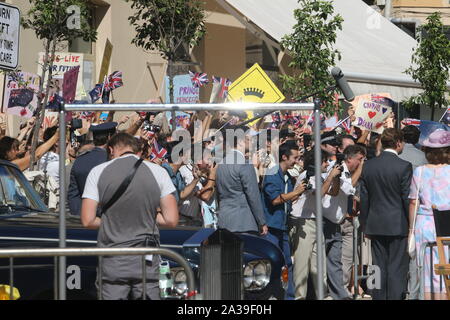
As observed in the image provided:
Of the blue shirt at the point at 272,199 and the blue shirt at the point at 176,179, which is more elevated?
the blue shirt at the point at 176,179

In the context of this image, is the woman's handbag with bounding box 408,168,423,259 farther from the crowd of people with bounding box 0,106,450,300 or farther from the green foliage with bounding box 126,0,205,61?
the green foliage with bounding box 126,0,205,61

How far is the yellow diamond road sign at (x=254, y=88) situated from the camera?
557 inches

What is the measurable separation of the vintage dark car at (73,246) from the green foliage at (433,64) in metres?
13.3

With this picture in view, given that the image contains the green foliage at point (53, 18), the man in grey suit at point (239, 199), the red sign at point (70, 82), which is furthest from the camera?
the green foliage at point (53, 18)

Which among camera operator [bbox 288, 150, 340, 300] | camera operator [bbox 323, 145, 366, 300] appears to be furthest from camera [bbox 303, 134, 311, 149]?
camera operator [bbox 323, 145, 366, 300]

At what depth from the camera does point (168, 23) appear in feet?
64.6

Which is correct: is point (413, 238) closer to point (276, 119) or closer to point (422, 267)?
point (422, 267)

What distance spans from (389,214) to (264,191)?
4.94 feet

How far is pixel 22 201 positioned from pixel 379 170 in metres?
3.63

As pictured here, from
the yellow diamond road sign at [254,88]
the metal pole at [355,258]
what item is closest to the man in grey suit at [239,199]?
the metal pole at [355,258]

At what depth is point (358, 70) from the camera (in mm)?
21938

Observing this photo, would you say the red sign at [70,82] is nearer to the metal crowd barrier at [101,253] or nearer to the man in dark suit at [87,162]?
the man in dark suit at [87,162]

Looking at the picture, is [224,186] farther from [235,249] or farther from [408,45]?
[408,45]

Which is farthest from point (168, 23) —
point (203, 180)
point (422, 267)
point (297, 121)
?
point (422, 267)
